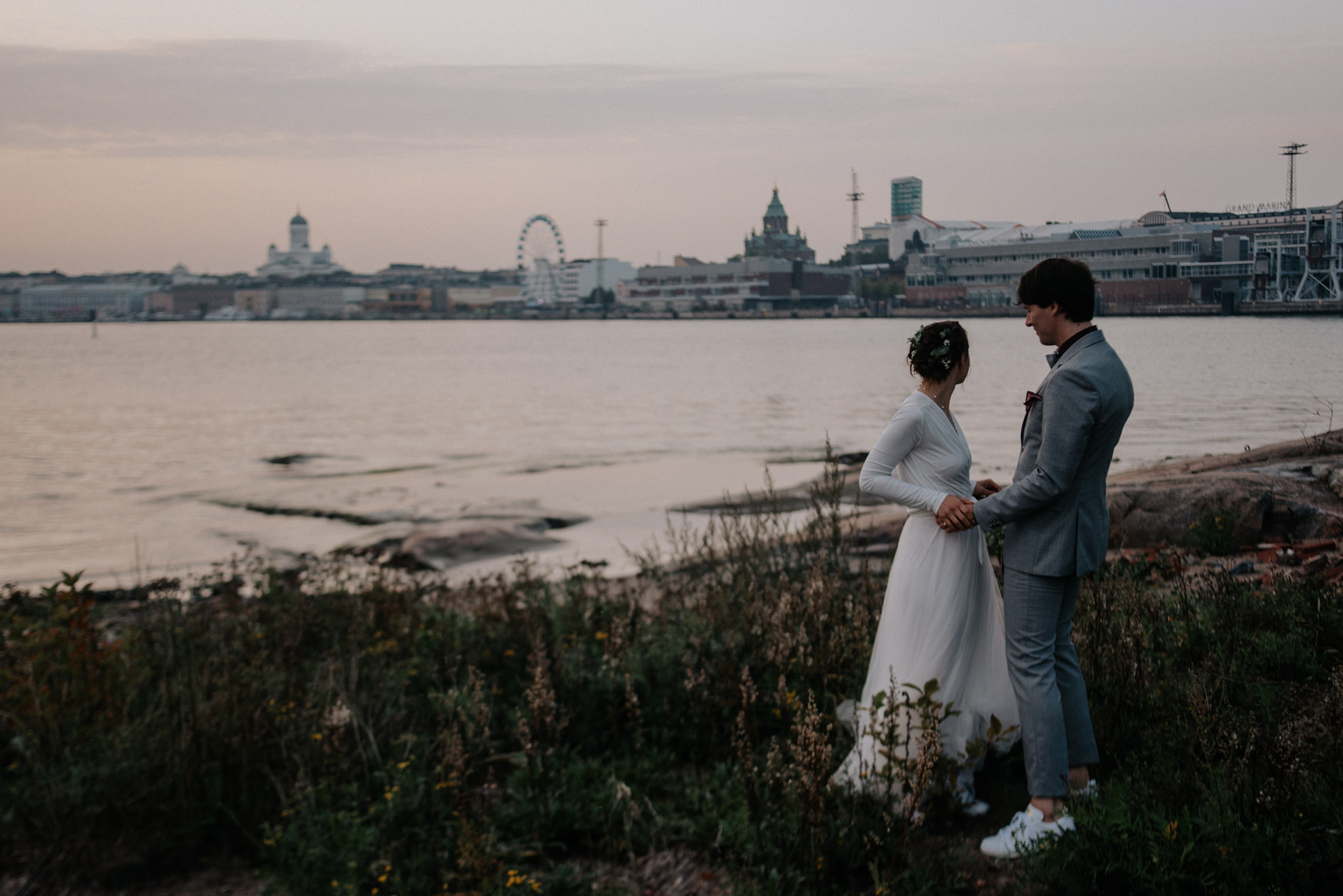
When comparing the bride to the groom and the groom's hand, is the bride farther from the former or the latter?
the groom

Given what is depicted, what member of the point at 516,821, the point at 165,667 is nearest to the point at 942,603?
the point at 516,821

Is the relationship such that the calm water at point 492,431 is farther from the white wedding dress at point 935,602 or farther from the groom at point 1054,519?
the groom at point 1054,519

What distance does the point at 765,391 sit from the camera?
35312mm

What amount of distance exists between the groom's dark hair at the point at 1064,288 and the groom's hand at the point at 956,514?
2.34ft

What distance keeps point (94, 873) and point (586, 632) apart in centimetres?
280

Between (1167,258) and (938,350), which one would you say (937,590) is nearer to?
(938,350)

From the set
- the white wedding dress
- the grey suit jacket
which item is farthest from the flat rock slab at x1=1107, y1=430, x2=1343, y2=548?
the grey suit jacket

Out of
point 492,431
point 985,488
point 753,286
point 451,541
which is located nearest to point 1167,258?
point 492,431

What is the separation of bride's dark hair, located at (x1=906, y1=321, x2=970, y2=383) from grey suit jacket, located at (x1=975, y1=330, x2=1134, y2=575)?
36 cm

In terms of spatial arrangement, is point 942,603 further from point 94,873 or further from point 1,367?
point 1,367

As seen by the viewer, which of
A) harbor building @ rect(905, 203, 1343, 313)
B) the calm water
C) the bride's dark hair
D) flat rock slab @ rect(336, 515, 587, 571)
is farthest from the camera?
harbor building @ rect(905, 203, 1343, 313)

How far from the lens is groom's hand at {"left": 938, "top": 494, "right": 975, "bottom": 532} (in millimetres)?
3432

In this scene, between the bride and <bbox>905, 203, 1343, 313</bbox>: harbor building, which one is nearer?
the bride

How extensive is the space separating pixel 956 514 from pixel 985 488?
18.5 inches
